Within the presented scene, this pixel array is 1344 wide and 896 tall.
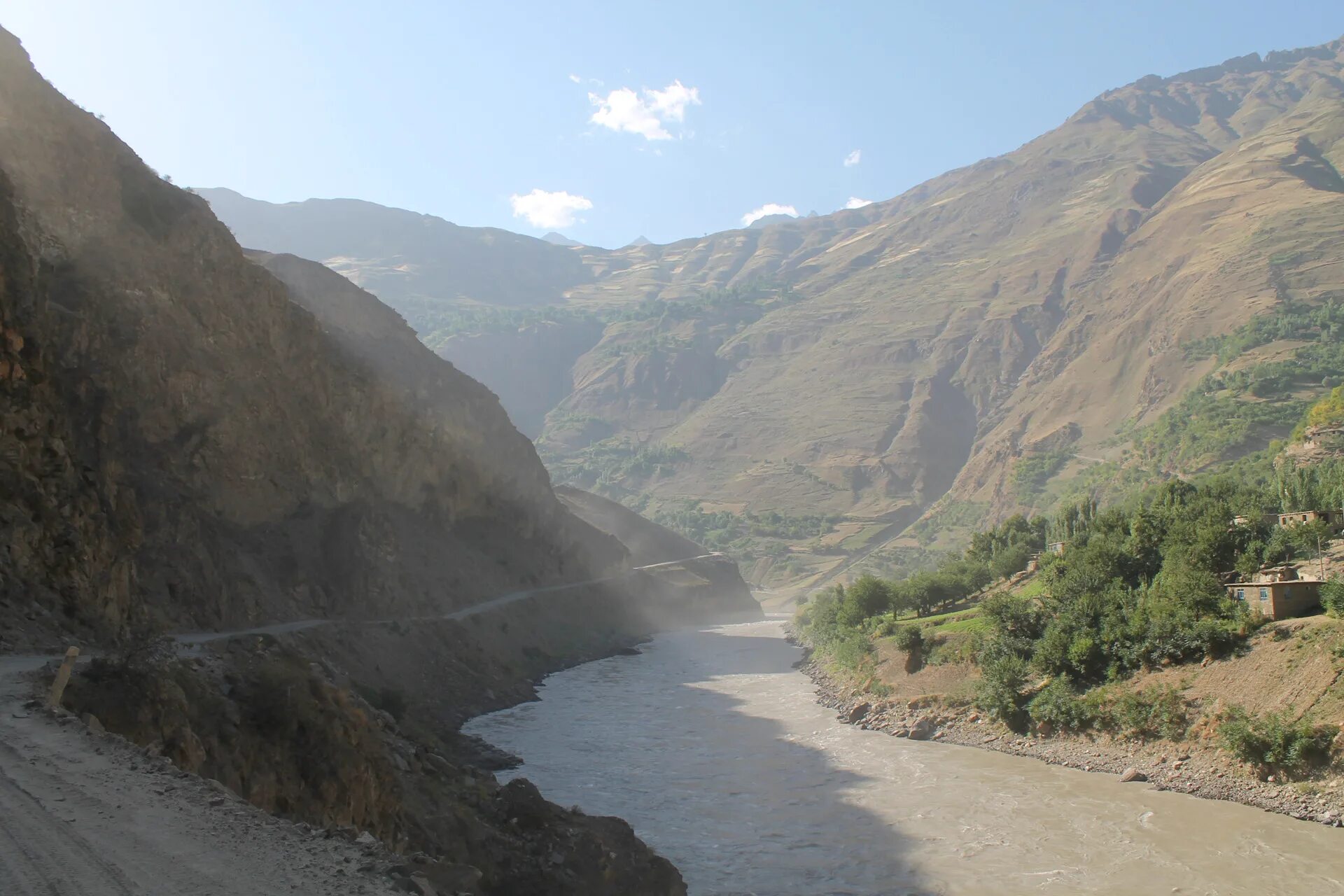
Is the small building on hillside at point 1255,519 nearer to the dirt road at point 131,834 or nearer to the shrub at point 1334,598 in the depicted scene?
the shrub at point 1334,598

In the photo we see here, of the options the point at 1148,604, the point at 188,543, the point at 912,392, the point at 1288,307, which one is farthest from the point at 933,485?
the point at 188,543

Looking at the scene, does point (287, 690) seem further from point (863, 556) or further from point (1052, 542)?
point (863, 556)

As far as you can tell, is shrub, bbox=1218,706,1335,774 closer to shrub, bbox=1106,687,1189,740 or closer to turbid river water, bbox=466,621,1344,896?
turbid river water, bbox=466,621,1344,896

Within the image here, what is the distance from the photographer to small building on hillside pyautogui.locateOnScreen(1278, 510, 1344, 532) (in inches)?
1580

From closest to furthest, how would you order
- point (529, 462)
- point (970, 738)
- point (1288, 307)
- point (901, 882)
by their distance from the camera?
point (901, 882)
point (970, 738)
point (529, 462)
point (1288, 307)

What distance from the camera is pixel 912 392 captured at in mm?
191625

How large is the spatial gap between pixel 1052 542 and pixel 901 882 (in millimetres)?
46142

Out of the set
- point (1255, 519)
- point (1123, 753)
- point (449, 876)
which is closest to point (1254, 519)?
point (1255, 519)

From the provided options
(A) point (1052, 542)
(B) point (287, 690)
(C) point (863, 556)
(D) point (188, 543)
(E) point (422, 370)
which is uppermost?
(E) point (422, 370)

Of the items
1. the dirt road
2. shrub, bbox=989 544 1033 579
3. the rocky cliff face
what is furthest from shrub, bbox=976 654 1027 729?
the dirt road

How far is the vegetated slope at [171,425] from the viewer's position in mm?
18766

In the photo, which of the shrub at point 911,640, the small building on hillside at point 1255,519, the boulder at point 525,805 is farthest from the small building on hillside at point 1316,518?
the boulder at point 525,805

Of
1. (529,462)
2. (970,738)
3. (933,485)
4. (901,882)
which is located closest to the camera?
(901,882)

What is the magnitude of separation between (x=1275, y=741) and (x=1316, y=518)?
20.4 meters
